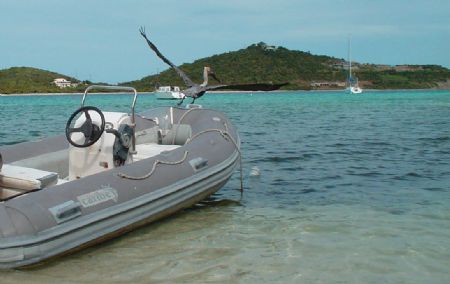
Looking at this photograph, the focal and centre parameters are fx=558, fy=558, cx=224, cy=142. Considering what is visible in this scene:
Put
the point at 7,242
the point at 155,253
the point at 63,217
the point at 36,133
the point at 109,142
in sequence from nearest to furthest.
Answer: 1. the point at 7,242
2. the point at 63,217
3. the point at 155,253
4. the point at 109,142
5. the point at 36,133

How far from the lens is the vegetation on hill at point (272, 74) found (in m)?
74.5

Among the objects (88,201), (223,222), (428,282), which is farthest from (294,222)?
(88,201)

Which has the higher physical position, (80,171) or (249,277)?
(80,171)

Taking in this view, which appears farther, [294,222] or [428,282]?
[294,222]

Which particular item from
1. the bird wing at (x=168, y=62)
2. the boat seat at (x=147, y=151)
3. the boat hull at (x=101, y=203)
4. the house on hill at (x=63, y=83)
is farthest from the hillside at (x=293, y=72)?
the boat hull at (x=101, y=203)

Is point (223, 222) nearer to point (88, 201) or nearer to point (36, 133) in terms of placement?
point (88, 201)

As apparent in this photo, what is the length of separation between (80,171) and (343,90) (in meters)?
81.1

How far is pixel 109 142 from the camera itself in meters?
5.43

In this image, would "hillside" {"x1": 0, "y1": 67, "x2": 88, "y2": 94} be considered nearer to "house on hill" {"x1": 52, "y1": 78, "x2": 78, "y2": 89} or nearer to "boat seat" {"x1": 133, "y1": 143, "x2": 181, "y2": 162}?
"house on hill" {"x1": 52, "y1": 78, "x2": 78, "y2": 89}

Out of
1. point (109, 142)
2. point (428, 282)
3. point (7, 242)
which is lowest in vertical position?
point (428, 282)

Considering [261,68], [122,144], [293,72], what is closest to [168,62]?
[122,144]

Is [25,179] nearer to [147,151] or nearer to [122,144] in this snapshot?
[122,144]

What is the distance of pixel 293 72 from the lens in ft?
269

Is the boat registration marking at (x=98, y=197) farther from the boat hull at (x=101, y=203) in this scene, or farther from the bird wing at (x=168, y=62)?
the bird wing at (x=168, y=62)
